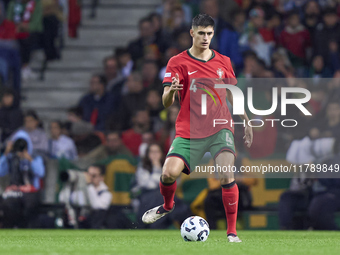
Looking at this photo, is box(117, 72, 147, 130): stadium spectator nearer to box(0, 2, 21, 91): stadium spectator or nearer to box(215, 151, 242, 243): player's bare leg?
box(0, 2, 21, 91): stadium spectator

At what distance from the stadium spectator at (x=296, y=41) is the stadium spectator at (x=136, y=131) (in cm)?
332

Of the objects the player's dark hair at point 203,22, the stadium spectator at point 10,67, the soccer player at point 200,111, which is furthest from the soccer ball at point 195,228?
the stadium spectator at point 10,67

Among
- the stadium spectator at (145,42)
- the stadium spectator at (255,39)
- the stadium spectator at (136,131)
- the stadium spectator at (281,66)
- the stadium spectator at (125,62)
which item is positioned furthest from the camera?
the stadium spectator at (125,62)

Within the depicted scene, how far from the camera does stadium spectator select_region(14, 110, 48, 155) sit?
11.4 m

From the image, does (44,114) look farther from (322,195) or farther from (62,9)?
(322,195)

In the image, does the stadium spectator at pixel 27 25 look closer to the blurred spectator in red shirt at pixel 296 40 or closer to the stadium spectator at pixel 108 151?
the stadium spectator at pixel 108 151

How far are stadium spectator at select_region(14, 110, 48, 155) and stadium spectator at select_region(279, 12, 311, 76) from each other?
4892 mm

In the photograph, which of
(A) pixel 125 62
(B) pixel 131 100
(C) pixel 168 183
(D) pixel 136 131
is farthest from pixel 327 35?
(C) pixel 168 183

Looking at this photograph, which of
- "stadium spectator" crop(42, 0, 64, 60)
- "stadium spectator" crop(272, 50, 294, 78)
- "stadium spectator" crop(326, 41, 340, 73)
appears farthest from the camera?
"stadium spectator" crop(42, 0, 64, 60)

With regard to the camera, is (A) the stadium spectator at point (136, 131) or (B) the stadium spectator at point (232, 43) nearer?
(A) the stadium spectator at point (136, 131)

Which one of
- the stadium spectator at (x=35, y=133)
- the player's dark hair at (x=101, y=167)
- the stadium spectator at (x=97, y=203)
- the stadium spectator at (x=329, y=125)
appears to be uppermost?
the stadium spectator at (x=329, y=125)

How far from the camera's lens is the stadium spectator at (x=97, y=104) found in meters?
13.2

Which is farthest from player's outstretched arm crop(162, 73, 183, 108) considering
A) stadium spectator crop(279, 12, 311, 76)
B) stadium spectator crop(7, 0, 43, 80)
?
stadium spectator crop(7, 0, 43, 80)

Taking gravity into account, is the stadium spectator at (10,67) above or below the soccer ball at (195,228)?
above
